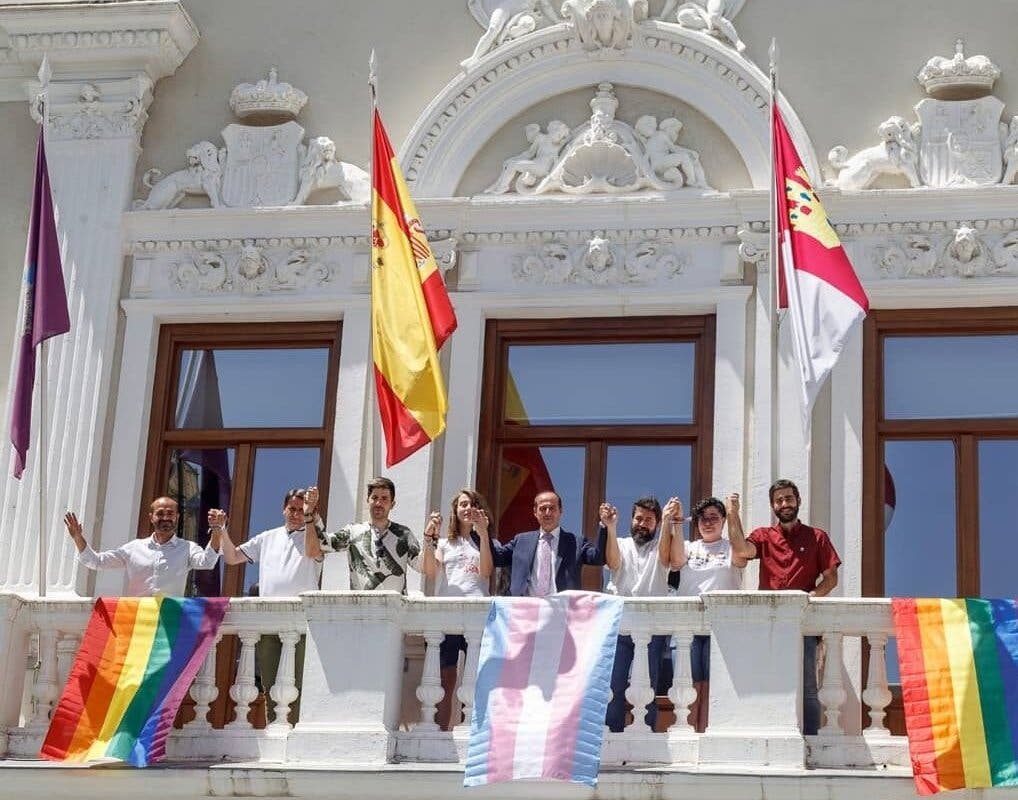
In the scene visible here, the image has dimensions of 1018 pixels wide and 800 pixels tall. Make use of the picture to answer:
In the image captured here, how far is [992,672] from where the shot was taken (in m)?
11.5

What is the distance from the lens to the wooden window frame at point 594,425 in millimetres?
14102

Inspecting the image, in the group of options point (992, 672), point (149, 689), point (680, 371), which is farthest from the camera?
point (680, 371)

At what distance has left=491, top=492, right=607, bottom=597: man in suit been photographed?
12484 millimetres

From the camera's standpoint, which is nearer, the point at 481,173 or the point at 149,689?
the point at 149,689

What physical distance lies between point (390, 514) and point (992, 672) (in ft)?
13.4

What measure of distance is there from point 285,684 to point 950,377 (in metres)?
4.57

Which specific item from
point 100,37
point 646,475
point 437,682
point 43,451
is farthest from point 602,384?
point 100,37

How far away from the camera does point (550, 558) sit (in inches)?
493

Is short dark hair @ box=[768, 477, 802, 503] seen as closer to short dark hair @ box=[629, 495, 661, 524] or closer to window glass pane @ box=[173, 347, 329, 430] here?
short dark hair @ box=[629, 495, 661, 524]

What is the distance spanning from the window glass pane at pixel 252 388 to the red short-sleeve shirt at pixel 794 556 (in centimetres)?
338

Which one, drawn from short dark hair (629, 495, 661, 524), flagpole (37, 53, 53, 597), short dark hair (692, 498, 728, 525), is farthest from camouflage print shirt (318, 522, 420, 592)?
flagpole (37, 53, 53, 597)

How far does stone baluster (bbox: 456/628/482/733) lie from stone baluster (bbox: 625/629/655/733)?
2.69ft

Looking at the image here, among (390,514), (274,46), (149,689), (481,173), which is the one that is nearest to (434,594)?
(390,514)

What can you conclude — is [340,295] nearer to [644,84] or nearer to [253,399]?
[253,399]
